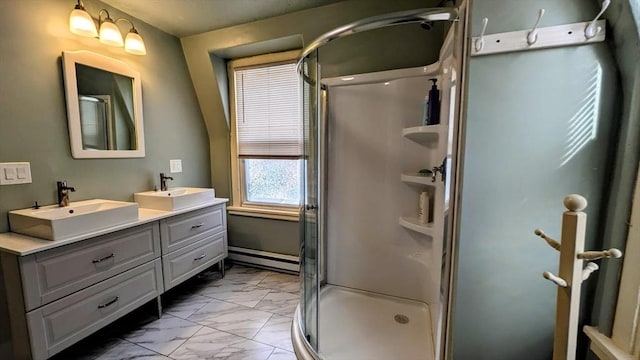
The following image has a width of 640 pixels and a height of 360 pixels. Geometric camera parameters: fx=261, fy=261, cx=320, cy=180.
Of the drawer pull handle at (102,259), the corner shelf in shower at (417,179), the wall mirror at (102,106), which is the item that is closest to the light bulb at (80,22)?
the wall mirror at (102,106)

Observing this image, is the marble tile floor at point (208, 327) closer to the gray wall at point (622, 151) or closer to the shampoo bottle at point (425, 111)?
the gray wall at point (622, 151)

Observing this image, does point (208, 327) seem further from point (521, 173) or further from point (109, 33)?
point (109, 33)

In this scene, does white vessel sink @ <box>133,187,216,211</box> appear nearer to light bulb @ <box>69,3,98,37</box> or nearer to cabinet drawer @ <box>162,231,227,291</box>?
cabinet drawer @ <box>162,231,227,291</box>

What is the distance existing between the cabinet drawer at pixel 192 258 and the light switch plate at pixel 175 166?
0.75 m

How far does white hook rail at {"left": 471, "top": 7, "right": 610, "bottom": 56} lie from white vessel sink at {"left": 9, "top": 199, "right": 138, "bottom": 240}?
6.69 feet

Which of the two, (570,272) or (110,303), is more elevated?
(570,272)

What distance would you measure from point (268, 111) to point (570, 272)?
2.50m

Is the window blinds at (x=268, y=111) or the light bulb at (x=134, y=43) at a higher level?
the light bulb at (x=134, y=43)

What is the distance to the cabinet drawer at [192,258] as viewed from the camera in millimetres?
1986

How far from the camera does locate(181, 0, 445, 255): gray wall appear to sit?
6.22 feet

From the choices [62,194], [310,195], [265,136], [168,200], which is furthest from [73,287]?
[265,136]

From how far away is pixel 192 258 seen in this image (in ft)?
7.16

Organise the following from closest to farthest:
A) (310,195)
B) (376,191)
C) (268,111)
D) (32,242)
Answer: (32,242) → (310,195) → (376,191) → (268,111)

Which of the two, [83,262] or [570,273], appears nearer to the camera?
[570,273]
